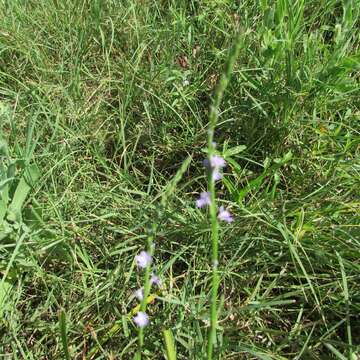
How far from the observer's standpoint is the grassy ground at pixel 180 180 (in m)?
1.48

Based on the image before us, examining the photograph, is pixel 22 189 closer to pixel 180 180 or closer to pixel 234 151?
pixel 180 180

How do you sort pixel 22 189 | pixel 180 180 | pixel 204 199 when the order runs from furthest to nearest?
pixel 180 180 < pixel 22 189 < pixel 204 199

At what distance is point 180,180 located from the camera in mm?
1811

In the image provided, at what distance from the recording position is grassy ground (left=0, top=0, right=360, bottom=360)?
1.48 m

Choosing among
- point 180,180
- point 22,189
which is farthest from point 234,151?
point 22,189

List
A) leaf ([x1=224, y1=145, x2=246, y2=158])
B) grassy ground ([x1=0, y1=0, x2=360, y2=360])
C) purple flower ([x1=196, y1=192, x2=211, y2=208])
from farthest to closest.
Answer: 1. leaf ([x1=224, y1=145, x2=246, y2=158])
2. grassy ground ([x1=0, y1=0, x2=360, y2=360])
3. purple flower ([x1=196, y1=192, x2=211, y2=208])

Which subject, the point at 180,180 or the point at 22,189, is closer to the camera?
the point at 22,189

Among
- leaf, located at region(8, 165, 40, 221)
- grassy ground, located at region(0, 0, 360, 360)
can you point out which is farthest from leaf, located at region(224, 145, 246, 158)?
leaf, located at region(8, 165, 40, 221)

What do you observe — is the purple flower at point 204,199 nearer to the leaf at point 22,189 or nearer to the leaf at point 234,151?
the leaf at point 234,151

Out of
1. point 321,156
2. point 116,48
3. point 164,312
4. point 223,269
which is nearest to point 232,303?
point 223,269

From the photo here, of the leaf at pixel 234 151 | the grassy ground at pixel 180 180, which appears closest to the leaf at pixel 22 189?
the grassy ground at pixel 180 180

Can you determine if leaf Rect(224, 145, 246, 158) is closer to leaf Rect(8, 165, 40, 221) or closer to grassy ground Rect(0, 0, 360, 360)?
grassy ground Rect(0, 0, 360, 360)

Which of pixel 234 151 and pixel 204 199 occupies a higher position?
pixel 204 199

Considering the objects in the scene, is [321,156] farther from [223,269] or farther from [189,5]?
[189,5]
